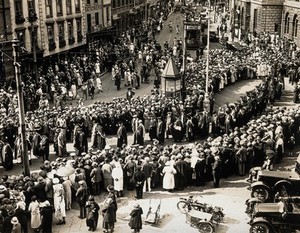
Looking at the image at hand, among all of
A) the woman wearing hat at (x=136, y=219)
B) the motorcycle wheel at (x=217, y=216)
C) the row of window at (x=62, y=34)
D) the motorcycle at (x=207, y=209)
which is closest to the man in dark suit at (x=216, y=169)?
the motorcycle at (x=207, y=209)

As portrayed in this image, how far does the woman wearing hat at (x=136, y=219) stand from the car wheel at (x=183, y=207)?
69.3 inches

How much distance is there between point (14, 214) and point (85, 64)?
2456 centimetres

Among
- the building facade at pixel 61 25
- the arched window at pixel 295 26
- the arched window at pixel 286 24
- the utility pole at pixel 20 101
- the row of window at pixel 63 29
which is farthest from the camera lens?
the arched window at pixel 286 24

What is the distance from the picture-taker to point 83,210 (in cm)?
1534

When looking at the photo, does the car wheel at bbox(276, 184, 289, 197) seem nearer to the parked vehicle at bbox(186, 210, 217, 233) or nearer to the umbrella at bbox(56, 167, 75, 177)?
the parked vehicle at bbox(186, 210, 217, 233)

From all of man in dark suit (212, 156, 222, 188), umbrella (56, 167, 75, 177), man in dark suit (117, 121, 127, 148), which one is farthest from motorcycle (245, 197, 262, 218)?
man in dark suit (117, 121, 127, 148)

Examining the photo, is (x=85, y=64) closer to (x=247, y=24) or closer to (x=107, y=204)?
(x=107, y=204)

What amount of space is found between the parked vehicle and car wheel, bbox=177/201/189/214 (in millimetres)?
382

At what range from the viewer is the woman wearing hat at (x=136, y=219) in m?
13.5

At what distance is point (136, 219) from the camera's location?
Result: 13.6 m

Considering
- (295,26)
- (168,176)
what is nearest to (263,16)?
(295,26)

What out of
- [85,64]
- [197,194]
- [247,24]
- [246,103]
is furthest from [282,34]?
[197,194]

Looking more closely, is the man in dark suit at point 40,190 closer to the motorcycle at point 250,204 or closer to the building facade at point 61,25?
the motorcycle at point 250,204

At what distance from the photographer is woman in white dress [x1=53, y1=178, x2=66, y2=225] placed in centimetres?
1473
